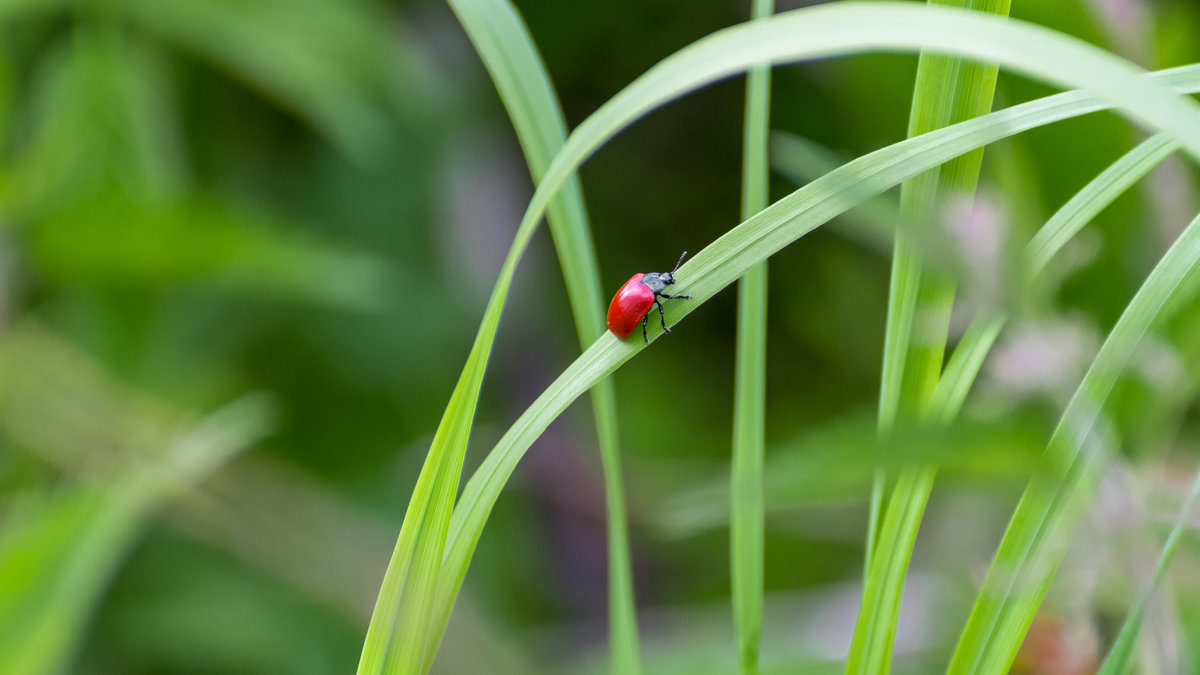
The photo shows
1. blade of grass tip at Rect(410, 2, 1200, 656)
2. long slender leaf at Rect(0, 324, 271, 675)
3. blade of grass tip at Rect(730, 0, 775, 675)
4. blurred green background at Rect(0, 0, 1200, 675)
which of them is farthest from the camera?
blurred green background at Rect(0, 0, 1200, 675)

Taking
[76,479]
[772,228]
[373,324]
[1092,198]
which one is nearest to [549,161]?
[772,228]

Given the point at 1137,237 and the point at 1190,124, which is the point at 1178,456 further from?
the point at 1190,124

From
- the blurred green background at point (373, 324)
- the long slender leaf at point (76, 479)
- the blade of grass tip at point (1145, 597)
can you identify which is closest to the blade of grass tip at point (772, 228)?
the blade of grass tip at point (1145, 597)

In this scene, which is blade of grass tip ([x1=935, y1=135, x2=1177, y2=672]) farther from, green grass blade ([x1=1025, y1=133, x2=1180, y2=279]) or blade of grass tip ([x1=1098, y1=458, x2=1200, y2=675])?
blade of grass tip ([x1=1098, y1=458, x2=1200, y2=675])

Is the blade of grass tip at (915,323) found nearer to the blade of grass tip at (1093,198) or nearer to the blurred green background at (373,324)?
the blade of grass tip at (1093,198)

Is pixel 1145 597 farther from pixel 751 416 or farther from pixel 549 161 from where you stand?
pixel 549 161

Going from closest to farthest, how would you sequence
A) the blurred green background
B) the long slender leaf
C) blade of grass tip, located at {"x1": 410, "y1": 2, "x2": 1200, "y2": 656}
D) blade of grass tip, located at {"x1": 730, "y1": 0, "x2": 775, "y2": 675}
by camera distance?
blade of grass tip, located at {"x1": 410, "y1": 2, "x2": 1200, "y2": 656}
blade of grass tip, located at {"x1": 730, "y1": 0, "x2": 775, "y2": 675}
the long slender leaf
the blurred green background

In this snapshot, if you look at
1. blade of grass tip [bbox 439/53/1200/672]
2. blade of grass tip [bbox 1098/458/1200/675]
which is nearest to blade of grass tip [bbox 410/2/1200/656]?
blade of grass tip [bbox 439/53/1200/672]
